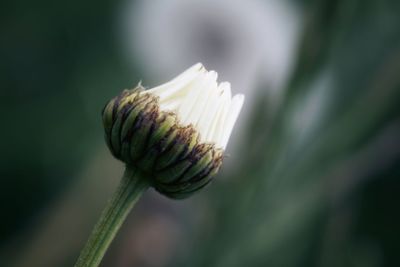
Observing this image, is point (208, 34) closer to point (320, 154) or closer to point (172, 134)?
point (320, 154)

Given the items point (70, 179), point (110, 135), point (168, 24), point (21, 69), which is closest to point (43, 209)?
point (70, 179)

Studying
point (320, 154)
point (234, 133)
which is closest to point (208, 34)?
point (234, 133)

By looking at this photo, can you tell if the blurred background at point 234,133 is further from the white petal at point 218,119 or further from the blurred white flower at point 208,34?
the white petal at point 218,119

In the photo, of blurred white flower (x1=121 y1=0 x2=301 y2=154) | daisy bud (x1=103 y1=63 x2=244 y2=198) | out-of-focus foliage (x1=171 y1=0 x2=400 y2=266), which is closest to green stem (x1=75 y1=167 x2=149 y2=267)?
daisy bud (x1=103 y1=63 x2=244 y2=198)

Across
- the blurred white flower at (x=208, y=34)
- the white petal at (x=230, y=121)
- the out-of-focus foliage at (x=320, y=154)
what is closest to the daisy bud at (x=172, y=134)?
the white petal at (x=230, y=121)

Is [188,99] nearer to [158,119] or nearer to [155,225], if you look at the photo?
[158,119]
